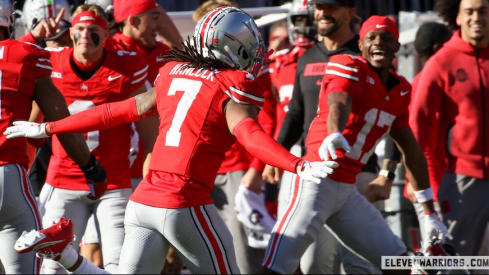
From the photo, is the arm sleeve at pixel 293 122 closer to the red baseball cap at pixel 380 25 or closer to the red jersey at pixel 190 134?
the red baseball cap at pixel 380 25

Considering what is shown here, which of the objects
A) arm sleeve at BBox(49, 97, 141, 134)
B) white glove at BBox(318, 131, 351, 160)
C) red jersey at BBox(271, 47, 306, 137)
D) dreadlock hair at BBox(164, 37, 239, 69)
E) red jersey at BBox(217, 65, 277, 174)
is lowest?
red jersey at BBox(217, 65, 277, 174)

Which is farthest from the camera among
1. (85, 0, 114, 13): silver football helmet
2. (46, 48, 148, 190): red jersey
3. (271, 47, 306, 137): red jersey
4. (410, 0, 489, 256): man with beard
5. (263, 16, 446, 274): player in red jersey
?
(271, 47, 306, 137): red jersey

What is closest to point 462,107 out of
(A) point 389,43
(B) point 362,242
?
(A) point 389,43

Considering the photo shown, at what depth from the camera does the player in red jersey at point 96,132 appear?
5301 millimetres

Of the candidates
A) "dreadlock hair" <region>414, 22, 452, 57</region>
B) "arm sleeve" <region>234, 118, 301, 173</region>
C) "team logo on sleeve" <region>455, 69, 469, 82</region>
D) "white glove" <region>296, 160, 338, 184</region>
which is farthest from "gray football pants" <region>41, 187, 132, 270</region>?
"dreadlock hair" <region>414, 22, 452, 57</region>

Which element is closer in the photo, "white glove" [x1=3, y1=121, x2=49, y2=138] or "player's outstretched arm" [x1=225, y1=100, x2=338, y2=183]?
"player's outstretched arm" [x1=225, y1=100, x2=338, y2=183]

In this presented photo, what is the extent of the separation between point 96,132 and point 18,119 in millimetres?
992

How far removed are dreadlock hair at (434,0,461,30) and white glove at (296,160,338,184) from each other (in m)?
3.25

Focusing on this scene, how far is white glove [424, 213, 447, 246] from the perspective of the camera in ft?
17.5

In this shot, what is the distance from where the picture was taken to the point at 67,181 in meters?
5.34

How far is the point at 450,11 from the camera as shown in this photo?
6277 millimetres

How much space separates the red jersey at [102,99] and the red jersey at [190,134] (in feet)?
4.71

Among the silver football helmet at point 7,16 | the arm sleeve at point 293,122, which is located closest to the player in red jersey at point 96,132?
the silver football helmet at point 7,16

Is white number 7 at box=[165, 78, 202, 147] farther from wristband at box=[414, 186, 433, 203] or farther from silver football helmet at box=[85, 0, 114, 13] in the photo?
silver football helmet at box=[85, 0, 114, 13]
